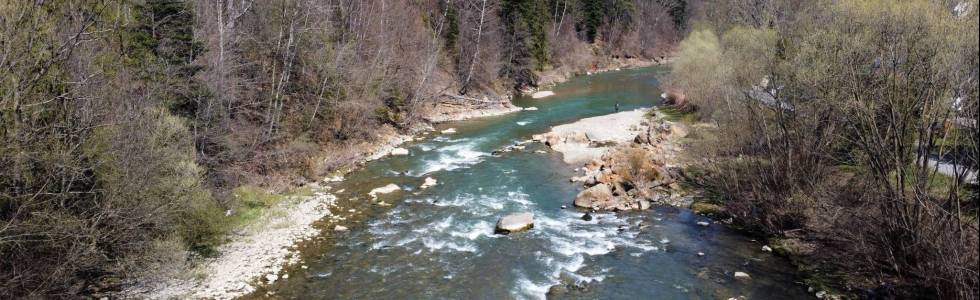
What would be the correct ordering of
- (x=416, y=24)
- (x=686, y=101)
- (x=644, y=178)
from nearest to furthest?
(x=644, y=178), (x=686, y=101), (x=416, y=24)

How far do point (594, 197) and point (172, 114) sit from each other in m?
14.2

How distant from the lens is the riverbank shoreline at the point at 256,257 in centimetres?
1308

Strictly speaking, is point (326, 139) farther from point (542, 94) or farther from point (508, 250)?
point (542, 94)

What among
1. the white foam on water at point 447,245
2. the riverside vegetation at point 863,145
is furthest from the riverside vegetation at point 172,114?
the riverside vegetation at point 863,145

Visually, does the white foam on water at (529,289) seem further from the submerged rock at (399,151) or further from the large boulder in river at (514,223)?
the submerged rock at (399,151)

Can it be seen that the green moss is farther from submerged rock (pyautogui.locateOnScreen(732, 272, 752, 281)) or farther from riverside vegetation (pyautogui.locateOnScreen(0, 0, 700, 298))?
riverside vegetation (pyautogui.locateOnScreen(0, 0, 700, 298))

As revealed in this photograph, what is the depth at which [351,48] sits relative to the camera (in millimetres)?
29641

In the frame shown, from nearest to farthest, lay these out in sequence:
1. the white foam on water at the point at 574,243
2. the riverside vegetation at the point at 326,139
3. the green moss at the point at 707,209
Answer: the riverside vegetation at the point at 326,139, the white foam on water at the point at 574,243, the green moss at the point at 707,209

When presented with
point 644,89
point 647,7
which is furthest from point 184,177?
point 647,7

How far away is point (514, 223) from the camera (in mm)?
17594

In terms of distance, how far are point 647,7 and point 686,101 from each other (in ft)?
188

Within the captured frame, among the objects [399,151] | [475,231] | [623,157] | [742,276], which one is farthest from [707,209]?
[399,151]

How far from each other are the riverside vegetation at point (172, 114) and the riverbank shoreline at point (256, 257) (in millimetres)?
470

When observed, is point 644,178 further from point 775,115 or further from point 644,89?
point 644,89
